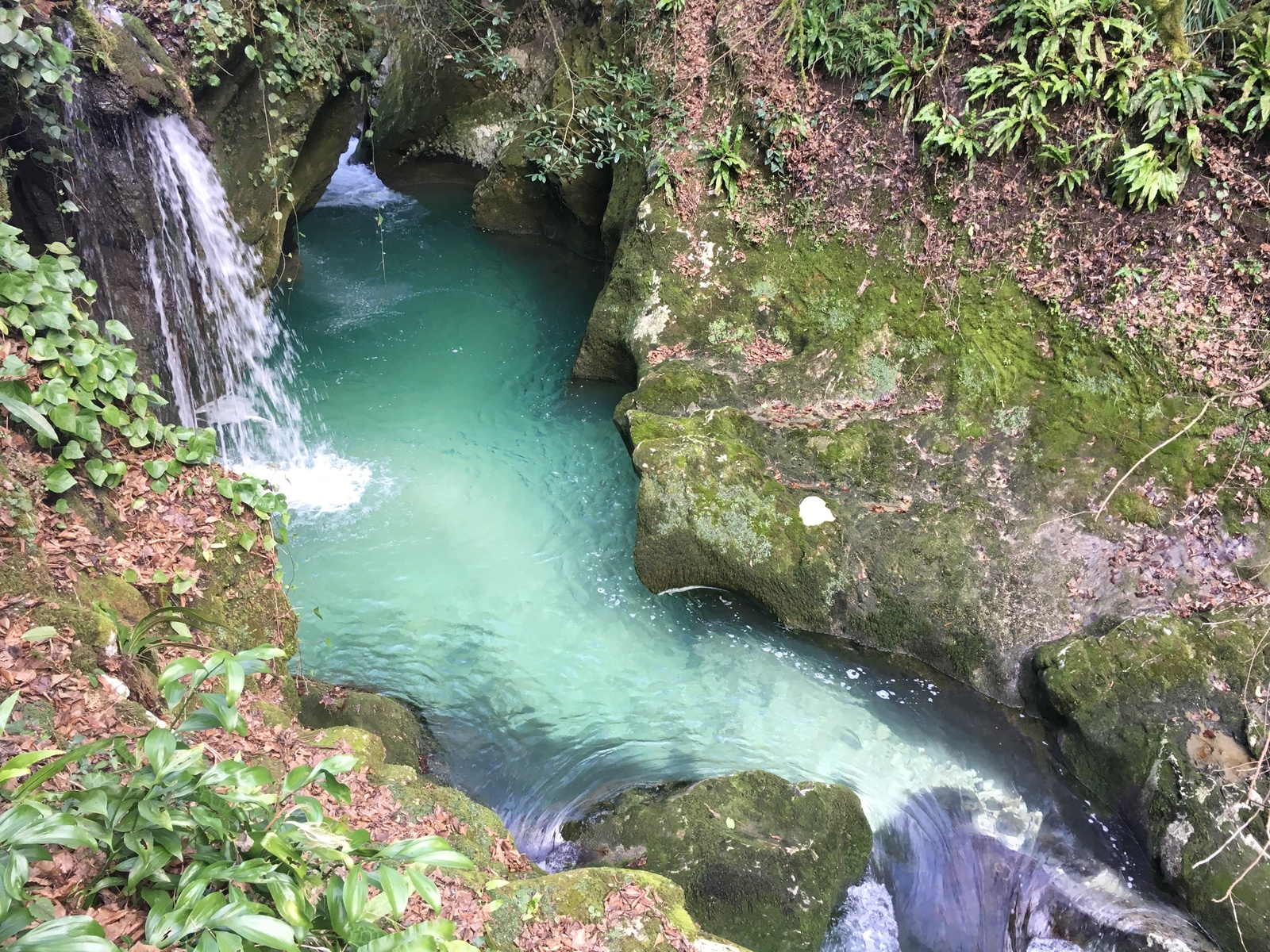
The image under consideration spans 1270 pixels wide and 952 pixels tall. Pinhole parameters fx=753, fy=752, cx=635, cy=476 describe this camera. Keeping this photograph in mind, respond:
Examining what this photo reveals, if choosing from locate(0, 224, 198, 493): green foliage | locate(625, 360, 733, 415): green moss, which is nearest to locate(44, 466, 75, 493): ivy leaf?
locate(0, 224, 198, 493): green foliage

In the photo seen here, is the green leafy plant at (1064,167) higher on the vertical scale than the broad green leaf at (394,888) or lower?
higher

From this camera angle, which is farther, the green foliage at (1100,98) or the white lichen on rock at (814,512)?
the white lichen on rock at (814,512)

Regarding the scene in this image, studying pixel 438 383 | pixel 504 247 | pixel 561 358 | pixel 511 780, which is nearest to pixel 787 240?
pixel 561 358

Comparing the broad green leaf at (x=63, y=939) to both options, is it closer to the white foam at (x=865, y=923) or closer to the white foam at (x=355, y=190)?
the white foam at (x=865, y=923)

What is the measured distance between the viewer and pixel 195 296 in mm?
8250

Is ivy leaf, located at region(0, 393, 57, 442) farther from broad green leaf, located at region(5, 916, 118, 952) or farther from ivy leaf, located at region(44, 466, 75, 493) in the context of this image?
broad green leaf, located at region(5, 916, 118, 952)

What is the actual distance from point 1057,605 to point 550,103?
10.0 m

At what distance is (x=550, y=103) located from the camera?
11.8m

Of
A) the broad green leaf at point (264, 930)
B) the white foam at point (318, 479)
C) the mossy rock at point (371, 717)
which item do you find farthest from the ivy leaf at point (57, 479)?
the white foam at point (318, 479)

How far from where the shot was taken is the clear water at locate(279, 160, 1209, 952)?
5.74 m

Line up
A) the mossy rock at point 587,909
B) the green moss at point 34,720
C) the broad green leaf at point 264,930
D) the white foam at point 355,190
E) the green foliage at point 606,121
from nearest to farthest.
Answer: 1. the broad green leaf at point 264,930
2. the green moss at point 34,720
3. the mossy rock at point 587,909
4. the green foliage at point 606,121
5. the white foam at point 355,190

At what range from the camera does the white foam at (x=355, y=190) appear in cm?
1420

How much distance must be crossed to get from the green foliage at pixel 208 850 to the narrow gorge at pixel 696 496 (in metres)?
0.02

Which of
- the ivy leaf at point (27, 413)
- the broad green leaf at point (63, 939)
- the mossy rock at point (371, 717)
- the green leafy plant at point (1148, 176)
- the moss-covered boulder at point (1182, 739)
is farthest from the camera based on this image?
the green leafy plant at point (1148, 176)
